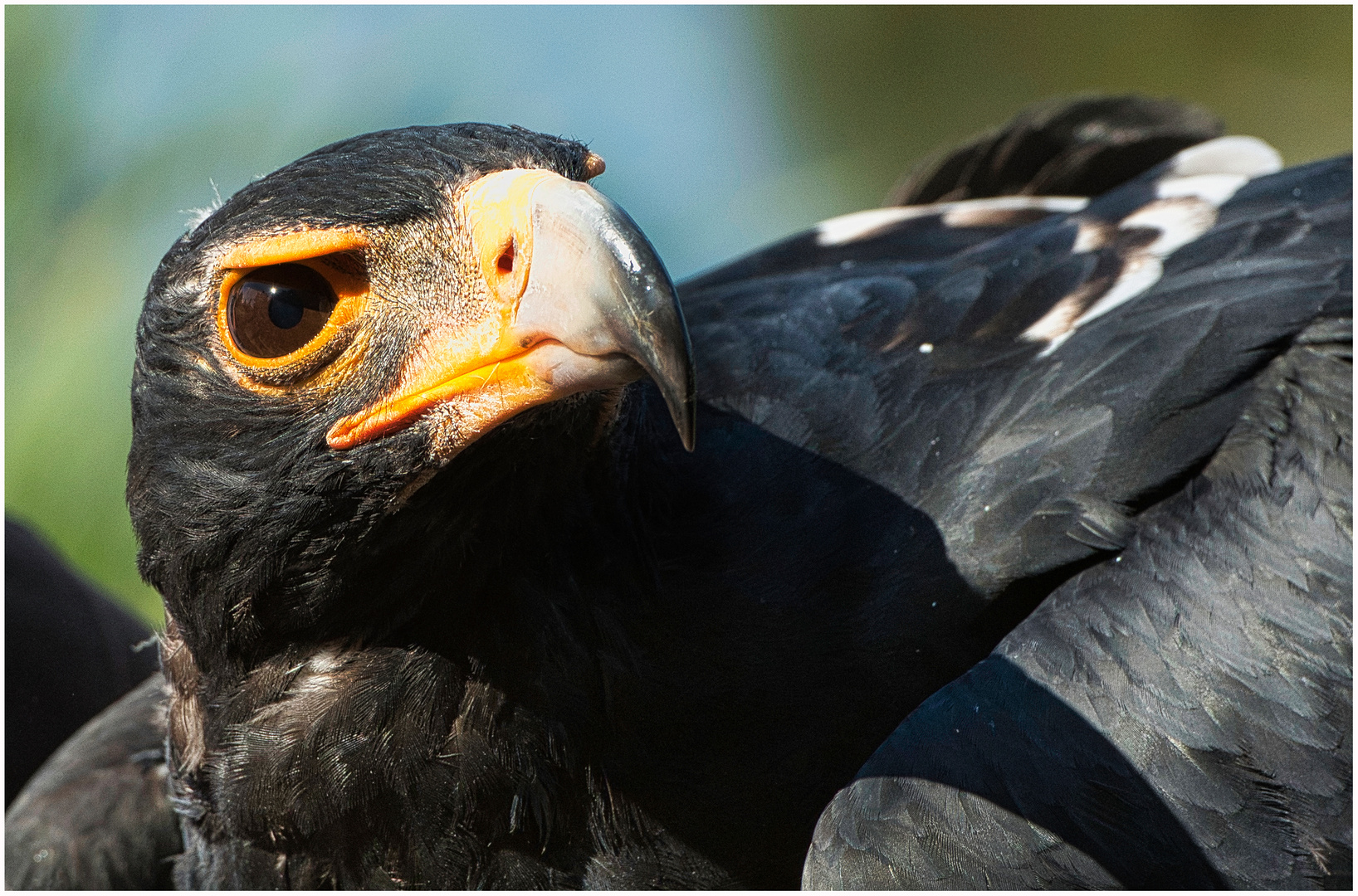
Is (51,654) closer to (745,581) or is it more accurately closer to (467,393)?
(745,581)

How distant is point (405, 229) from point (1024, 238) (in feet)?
6.27

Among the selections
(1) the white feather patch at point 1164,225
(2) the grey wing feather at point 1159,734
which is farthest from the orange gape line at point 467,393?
(1) the white feather patch at point 1164,225

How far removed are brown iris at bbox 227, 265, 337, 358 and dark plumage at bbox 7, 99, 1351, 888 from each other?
4cm

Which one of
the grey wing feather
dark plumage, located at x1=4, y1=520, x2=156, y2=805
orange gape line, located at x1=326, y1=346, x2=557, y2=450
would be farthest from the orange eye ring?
dark plumage, located at x1=4, y1=520, x2=156, y2=805

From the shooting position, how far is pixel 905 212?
4.84m

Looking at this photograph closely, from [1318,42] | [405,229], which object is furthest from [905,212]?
[1318,42]

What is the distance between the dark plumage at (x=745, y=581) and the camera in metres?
2.36

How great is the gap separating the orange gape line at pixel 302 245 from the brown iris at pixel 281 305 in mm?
31

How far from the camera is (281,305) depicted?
228 cm

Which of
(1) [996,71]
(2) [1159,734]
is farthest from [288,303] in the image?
(1) [996,71]

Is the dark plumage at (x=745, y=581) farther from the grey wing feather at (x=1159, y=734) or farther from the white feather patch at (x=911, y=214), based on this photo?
the white feather patch at (x=911, y=214)

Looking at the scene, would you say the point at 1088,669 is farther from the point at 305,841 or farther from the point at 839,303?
the point at 305,841

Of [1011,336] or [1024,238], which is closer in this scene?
[1011,336]

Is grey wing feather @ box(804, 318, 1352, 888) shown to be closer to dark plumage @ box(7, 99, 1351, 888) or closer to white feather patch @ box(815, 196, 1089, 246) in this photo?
dark plumage @ box(7, 99, 1351, 888)
